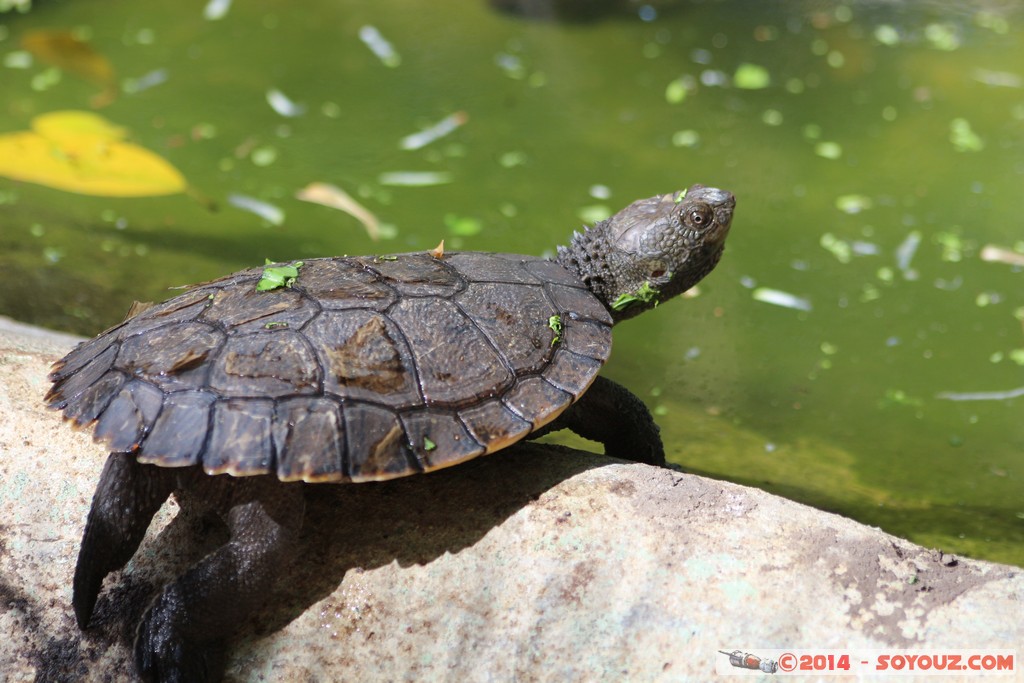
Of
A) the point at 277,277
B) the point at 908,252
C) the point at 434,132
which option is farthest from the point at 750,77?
the point at 277,277

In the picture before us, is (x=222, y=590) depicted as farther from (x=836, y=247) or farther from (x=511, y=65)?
(x=511, y=65)

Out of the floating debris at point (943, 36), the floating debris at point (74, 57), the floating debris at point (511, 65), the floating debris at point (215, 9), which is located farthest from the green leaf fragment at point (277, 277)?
the floating debris at point (943, 36)

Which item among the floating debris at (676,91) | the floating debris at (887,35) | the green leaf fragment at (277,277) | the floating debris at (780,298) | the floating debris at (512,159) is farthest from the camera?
the floating debris at (887,35)

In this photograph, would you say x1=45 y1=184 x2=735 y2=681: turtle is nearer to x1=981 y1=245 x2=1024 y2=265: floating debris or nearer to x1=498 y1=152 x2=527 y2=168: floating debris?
x1=498 y1=152 x2=527 y2=168: floating debris

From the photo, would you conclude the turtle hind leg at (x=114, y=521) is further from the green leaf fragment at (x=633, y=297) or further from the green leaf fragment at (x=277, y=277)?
the green leaf fragment at (x=633, y=297)

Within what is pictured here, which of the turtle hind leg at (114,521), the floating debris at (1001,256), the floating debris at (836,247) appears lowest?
the floating debris at (836,247)

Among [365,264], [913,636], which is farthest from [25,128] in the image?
[913,636]

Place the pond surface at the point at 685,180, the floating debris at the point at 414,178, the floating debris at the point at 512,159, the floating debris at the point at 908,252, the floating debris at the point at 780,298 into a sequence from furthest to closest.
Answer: the floating debris at the point at 512,159
the floating debris at the point at 414,178
the floating debris at the point at 908,252
the floating debris at the point at 780,298
the pond surface at the point at 685,180
